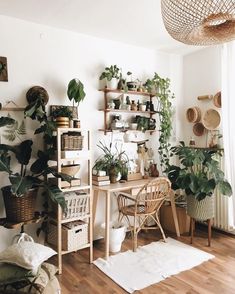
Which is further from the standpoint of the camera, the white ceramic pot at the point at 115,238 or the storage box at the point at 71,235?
the white ceramic pot at the point at 115,238

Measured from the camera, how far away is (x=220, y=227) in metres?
3.46

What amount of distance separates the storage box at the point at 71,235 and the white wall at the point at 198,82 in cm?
203

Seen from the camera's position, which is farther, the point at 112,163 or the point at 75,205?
the point at 112,163

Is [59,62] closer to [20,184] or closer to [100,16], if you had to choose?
[100,16]

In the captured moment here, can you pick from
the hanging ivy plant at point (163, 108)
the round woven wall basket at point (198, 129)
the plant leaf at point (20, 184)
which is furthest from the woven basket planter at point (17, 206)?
the round woven wall basket at point (198, 129)

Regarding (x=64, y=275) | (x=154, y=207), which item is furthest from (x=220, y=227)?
(x=64, y=275)

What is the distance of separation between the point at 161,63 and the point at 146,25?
1036 millimetres

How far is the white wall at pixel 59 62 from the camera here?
106 inches

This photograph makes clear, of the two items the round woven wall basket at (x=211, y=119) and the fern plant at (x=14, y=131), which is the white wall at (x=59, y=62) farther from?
the round woven wall basket at (x=211, y=119)

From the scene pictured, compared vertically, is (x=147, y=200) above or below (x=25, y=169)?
below

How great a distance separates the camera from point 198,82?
12.5ft

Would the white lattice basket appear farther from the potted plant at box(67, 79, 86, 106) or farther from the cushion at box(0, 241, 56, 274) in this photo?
the potted plant at box(67, 79, 86, 106)

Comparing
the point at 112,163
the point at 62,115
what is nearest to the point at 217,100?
the point at 112,163

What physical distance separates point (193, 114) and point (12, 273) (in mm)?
2983
